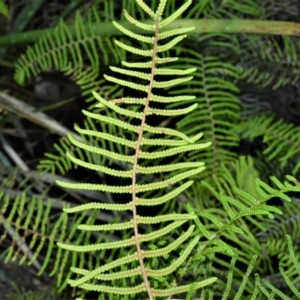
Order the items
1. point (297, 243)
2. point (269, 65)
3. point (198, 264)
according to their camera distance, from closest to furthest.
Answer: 1. point (198, 264)
2. point (297, 243)
3. point (269, 65)

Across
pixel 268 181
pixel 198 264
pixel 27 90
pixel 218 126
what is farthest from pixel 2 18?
pixel 198 264

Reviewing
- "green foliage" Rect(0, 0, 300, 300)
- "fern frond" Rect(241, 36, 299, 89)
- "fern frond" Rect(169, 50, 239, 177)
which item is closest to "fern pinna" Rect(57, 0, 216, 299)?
"green foliage" Rect(0, 0, 300, 300)

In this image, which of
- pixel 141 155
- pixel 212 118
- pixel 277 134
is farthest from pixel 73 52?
pixel 141 155

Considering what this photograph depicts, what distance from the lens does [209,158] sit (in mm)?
1554

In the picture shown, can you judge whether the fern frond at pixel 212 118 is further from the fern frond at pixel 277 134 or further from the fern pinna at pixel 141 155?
A: the fern pinna at pixel 141 155

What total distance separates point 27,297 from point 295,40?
1099 mm

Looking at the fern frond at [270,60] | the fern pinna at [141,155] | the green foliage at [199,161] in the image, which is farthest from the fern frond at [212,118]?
the fern pinna at [141,155]

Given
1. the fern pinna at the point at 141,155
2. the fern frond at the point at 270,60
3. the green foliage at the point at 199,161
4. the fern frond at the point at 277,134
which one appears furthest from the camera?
the fern frond at the point at 270,60

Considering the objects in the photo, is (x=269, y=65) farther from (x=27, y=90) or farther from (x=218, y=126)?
(x=27, y=90)

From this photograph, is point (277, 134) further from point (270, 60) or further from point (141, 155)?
point (141, 155)

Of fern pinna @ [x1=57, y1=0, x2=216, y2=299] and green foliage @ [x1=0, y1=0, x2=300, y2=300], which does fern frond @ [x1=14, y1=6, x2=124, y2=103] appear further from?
fern pinna @ [x1=57, y1=0, x2=216, y2=299]

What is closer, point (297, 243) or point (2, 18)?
point (297, 243)

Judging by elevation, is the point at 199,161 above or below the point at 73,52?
below

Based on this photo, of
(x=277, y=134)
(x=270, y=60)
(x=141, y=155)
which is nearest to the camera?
(x=141, y=155)
